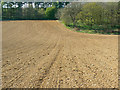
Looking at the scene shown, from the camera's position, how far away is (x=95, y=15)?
26859 millimetres

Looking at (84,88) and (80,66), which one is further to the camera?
(80,66)

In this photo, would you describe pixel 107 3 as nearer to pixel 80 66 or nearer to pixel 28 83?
pixel 80 66

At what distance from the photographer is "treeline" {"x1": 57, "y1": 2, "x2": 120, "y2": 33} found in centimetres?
2606

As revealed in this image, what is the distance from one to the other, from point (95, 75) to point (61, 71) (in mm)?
1480

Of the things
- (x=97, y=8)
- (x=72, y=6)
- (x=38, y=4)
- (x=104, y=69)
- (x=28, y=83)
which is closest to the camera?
(x=28, y=83)

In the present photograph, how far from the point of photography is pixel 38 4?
71.4 metres

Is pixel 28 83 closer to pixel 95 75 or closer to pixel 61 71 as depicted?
pixel 61 71

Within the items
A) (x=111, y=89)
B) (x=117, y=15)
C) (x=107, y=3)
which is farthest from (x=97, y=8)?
(x=111, y=89)

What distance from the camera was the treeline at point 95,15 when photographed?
2606 centimetres

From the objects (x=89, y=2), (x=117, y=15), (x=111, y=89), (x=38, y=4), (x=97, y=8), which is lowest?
(x=111, y=89)

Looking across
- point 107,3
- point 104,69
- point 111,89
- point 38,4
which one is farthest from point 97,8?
point 38,4

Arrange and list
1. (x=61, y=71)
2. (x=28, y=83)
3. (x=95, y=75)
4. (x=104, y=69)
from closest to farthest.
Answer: (x=28, y=83) < (x=95, y=75) < (x=61, y=71) < (x=104, y=69)

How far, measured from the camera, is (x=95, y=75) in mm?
4555

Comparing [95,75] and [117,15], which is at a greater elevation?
[117,15]
